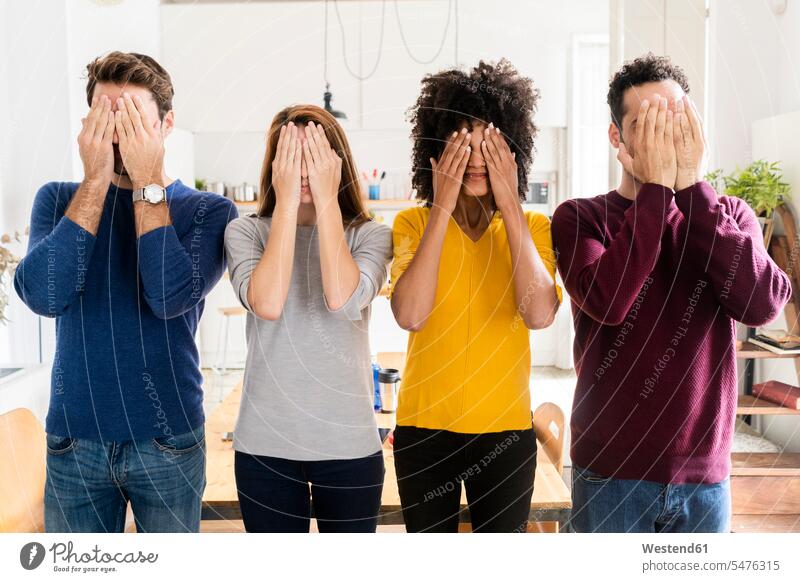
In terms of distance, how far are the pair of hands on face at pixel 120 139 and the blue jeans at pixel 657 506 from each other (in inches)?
30.2

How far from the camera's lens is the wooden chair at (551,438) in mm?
1541

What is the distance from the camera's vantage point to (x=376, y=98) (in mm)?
3422

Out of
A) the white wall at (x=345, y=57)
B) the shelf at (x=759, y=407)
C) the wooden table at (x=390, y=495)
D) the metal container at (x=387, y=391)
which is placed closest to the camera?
the shelf at (x=759, y=407)

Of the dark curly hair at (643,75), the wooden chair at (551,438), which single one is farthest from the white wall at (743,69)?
the wooden chair at (551,438)

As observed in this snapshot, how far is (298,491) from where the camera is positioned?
1.01m

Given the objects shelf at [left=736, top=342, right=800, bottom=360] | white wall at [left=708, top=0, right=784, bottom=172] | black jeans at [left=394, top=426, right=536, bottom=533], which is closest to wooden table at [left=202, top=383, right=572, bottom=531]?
black jeans at [left=394, top=426, right=536, bottom=533]

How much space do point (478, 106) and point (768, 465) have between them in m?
0.73

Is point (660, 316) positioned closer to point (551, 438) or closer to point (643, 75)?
point (643, 75)

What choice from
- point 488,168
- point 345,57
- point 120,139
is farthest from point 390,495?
point 345,57
